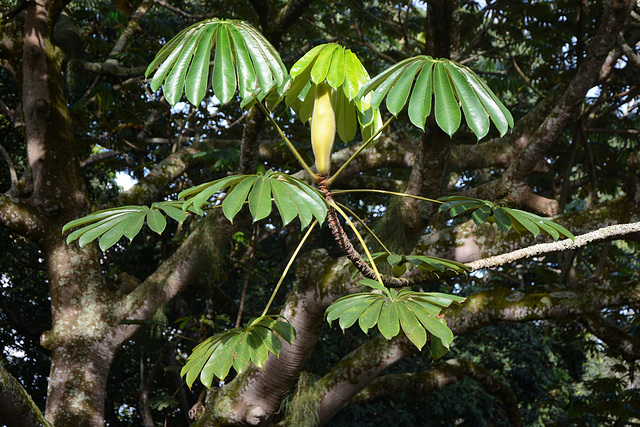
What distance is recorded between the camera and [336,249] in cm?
674

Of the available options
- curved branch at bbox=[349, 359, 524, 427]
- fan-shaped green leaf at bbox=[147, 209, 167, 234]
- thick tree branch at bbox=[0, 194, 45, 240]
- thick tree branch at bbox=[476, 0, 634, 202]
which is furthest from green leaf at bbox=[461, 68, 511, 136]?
curved branch at bbox=[349, 359, 524, 427]

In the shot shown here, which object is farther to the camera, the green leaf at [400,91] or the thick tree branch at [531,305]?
the thick tree branch at [531,305]

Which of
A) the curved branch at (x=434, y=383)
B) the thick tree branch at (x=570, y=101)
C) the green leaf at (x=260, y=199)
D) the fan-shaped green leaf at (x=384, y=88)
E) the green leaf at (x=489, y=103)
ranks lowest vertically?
the curved branch at (x=434, y=383)

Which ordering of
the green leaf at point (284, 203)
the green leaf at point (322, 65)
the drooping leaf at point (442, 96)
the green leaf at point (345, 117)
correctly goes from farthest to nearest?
1. the green leaf at point (345, 117)
2. the green leaf at point (322, 65)
3. the drooping leaf at point (442, 96)
4. the green leaf at point (284, 203)

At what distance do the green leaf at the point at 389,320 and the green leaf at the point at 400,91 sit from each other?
1.29ft

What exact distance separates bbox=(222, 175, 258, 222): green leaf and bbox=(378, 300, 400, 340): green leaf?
357mm

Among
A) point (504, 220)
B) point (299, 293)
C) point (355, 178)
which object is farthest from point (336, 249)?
point (504, 220)

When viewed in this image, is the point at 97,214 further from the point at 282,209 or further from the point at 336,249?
the point at 336,249

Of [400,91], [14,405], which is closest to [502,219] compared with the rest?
[400,91]

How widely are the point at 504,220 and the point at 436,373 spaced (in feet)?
12.1

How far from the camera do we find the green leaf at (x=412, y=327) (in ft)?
3.53

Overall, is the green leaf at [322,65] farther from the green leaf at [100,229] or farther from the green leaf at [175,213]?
the green leaf at [100,229]

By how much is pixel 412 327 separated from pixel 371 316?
84mm

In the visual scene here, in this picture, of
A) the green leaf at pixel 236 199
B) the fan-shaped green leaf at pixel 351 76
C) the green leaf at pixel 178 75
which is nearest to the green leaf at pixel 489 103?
the fan-shaped green leaf at pixel 351 76
